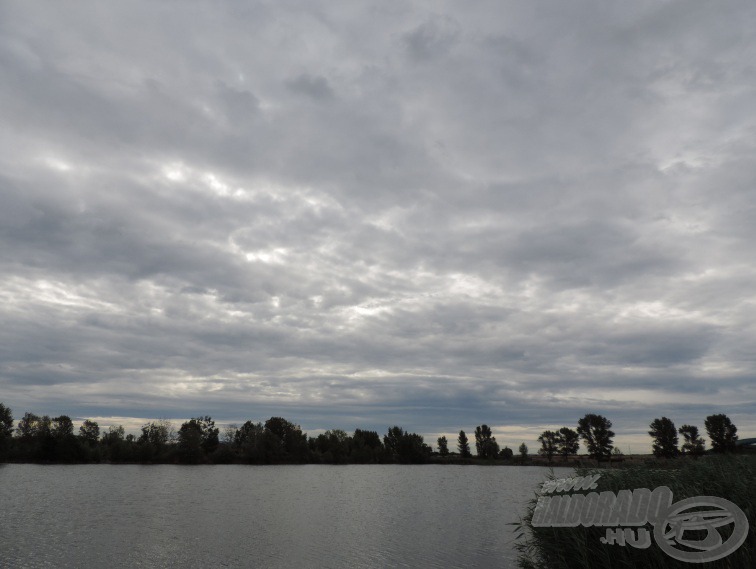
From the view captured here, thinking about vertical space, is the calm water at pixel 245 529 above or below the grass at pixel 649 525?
below

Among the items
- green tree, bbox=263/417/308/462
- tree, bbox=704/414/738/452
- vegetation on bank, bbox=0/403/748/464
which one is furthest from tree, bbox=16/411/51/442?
tree, bbox=704/414/738/452

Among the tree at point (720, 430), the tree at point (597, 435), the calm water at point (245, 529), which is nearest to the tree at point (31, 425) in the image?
the calm water at point (245, 529)

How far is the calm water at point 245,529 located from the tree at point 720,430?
402ft

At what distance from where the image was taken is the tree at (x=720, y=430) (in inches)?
6117

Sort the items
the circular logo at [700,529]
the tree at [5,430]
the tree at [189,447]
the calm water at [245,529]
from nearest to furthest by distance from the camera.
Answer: the circular logo at [700,529] < the calm water at [245,529] < the tree at [5,430] < the tree at [189,447]

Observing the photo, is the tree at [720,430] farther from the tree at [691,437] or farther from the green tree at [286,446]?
the green tree at [286,446]

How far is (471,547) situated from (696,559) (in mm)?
26313

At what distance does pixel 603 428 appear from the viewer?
178 m

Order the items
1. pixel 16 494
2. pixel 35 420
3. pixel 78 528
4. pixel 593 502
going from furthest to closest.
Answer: pixel 35 420
pixel 16 494
pixel 78 528
pixel 593 502

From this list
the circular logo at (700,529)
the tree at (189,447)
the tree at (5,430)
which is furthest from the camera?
the tree at (189,447)

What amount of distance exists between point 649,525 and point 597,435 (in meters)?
181

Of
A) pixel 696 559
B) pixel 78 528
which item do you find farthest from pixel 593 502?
pixel 78 528

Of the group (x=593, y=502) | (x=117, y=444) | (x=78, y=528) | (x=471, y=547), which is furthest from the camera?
(x=117, y=444)

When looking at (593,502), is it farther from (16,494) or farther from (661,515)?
(16,494)
